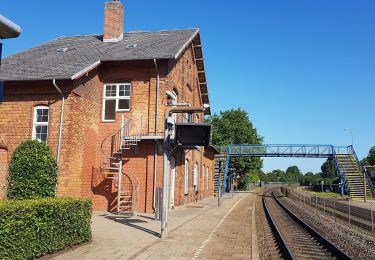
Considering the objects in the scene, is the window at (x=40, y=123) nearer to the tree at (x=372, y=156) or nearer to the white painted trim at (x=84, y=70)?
the white painted trim at (x=84, y=70)

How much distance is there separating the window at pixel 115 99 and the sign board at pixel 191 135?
8.00 m

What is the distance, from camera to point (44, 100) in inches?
680

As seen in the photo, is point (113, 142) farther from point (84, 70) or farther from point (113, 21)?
point (113, 21)

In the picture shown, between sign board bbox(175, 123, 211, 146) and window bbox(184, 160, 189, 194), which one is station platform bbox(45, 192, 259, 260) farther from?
window bbox(184, 160, 189, 194)

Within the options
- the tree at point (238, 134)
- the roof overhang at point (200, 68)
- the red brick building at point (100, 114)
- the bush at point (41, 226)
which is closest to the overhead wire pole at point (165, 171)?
the bush at point (41, 226)

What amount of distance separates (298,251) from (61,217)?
21.3 ft

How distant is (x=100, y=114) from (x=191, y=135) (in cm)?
896

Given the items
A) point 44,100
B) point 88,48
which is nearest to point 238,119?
point 88,48

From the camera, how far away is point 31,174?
11.9 meters

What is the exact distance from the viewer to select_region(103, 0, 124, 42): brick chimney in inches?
880

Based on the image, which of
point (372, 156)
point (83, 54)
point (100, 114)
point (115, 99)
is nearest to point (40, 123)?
point (100, 114)

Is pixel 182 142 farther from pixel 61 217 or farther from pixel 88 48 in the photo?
pixel 88 48

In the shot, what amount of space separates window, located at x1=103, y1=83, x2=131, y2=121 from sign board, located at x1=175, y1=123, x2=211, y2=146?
800 cm

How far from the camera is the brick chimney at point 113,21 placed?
2234 cm
